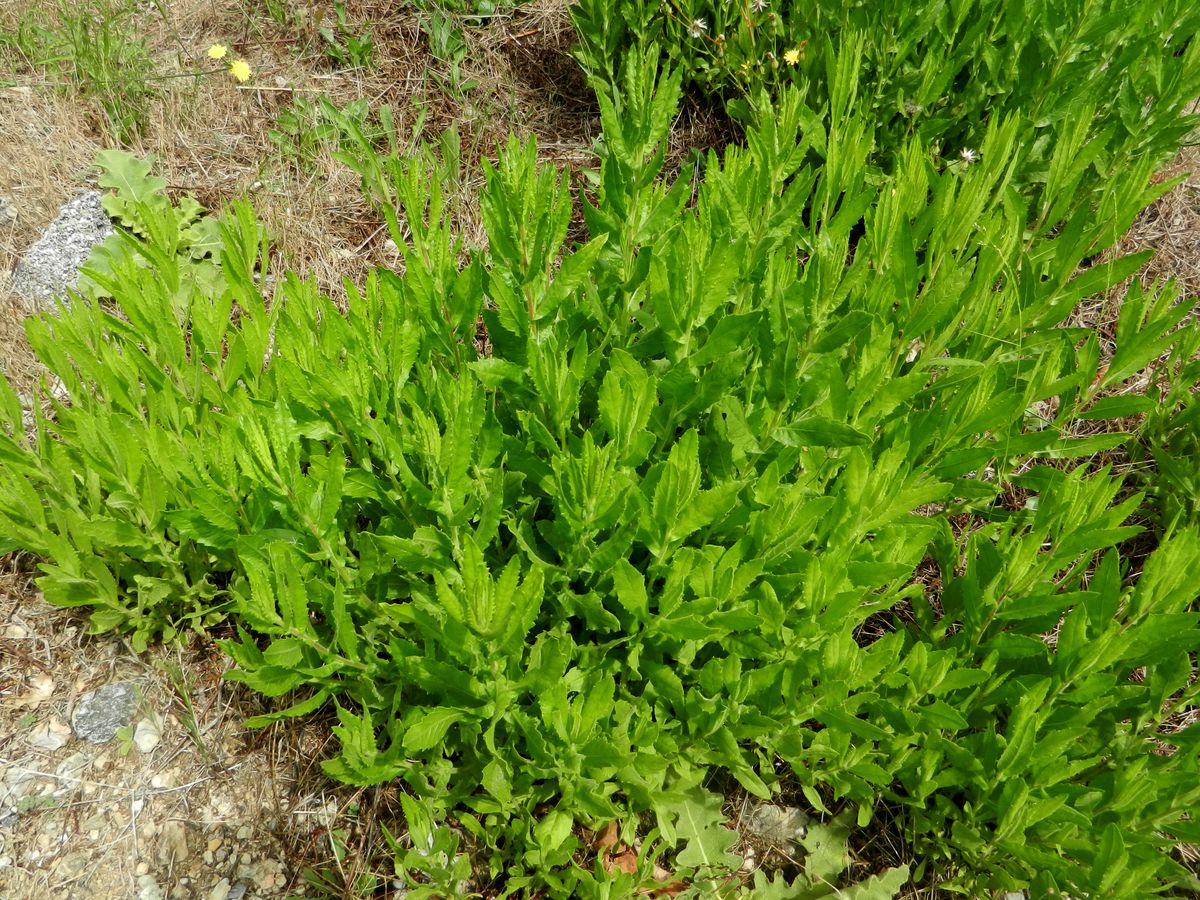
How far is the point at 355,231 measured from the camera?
3.29 m

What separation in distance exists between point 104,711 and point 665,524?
4.95 ft

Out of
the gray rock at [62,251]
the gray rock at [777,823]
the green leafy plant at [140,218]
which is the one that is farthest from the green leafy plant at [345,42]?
the gray rock at [777,823]

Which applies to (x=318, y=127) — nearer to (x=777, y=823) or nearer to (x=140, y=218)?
(x=140, y=218)

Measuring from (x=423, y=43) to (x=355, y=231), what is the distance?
1.03 meters

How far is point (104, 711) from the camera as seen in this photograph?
2152 millimetres

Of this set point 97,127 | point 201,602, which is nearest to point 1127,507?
point 201,602

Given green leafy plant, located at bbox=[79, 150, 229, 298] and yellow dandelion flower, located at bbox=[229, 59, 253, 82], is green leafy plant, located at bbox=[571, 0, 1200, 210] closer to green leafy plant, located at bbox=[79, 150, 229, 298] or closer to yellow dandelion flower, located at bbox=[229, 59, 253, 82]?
yellow dandelion flower, located at bbox=[229, 59, 253, 82]

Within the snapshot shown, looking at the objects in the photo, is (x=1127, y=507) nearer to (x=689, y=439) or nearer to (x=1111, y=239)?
(x=1111, y=239)

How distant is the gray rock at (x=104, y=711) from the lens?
7.00 ft

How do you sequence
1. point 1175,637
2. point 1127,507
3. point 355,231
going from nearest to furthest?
1. point 1175,637
2. point 1127,507
3. point 355,231

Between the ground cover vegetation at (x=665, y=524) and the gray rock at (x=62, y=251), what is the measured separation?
3.01ft

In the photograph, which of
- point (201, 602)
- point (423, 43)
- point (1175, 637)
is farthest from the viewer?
point (423, 43)

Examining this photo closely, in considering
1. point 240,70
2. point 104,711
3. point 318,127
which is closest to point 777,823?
point 104,711

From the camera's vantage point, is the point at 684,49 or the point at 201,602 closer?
the point at 201,602
